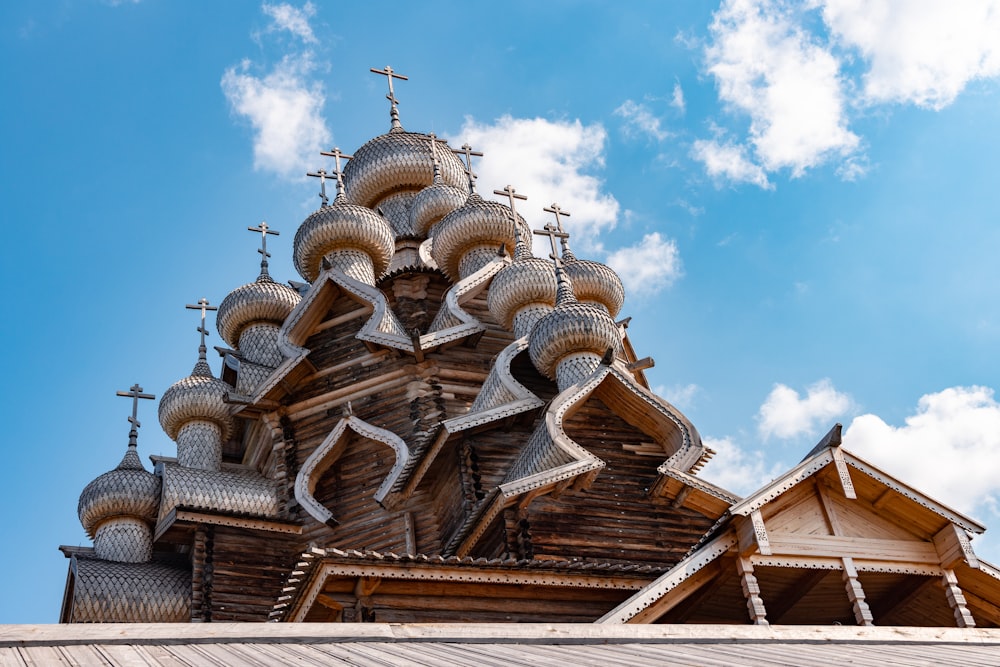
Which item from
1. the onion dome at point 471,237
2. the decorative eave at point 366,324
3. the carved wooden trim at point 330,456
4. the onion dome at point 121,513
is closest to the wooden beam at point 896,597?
the carved wooden trim at point 330,456

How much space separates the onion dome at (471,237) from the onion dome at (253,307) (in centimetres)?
268

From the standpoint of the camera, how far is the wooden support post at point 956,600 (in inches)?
273

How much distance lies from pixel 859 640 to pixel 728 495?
5.10 meters

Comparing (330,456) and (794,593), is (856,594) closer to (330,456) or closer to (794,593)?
(794,593)

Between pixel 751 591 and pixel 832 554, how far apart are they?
71 centimetres

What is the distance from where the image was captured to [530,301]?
13.8 meters

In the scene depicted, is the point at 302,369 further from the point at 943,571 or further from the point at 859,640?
the point at 859,640

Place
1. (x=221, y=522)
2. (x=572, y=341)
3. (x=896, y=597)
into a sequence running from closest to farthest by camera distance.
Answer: (x=896, y=597)
(x=572, y=341)
(x=221, y=522)

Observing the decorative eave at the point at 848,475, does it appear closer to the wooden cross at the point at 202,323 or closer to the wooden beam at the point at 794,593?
the wooden beam at the point at 794,593

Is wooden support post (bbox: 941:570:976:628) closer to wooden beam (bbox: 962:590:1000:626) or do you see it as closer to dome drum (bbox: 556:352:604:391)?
wooden beam (bbox: 962:590:1000:626)

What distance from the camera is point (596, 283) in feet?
48.9

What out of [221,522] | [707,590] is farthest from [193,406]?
[707,590]

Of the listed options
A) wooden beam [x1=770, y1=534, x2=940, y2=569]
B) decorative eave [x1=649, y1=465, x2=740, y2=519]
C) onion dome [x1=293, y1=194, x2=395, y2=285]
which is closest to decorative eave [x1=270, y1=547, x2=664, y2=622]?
decorative eave [x1=649, y1=465, x2=740, y2=519]

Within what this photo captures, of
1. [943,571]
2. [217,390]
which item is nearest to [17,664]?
[943,571]
